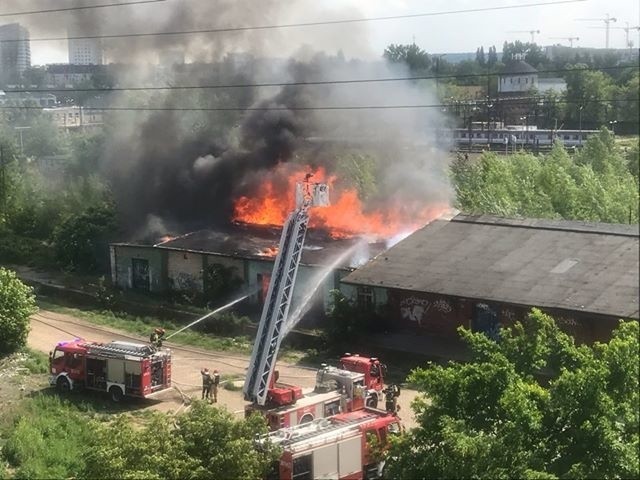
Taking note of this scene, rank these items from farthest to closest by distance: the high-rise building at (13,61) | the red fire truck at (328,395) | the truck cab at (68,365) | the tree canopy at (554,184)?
1. the high-rise building at (13,61)
2. the tree canopy at (554,184)
3. the truck cab at (68,365)
4. the red fire truck at (328,395)

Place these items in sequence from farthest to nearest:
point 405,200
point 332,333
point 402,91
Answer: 1. point 402,91
2. point 405,200
3. point 332,333

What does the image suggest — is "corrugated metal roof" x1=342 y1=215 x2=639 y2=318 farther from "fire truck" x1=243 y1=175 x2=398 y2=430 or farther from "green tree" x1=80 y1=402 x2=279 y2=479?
"green tree" x1=80 y1=402 x2=279 y2=479

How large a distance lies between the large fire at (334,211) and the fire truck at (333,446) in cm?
1313

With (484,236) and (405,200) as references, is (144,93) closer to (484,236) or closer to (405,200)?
(405,200)

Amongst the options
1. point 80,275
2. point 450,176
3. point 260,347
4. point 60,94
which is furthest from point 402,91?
point 60,94

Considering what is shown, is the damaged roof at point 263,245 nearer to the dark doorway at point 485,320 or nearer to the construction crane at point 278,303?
the dark doorway at point 485,320

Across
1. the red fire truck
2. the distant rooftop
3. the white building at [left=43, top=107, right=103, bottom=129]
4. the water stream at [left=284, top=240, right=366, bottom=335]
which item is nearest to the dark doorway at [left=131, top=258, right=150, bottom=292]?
the water stream at [left=284, top=240, right=366, bottom=335]

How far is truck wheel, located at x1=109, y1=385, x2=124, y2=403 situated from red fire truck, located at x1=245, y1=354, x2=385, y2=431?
3983 millimetres

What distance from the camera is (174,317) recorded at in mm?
27734

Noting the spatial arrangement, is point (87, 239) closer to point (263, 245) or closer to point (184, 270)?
point (184, 270)

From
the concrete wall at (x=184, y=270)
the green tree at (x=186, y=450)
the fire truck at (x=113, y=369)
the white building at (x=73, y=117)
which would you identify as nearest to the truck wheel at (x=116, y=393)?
the fire truck at (x=113, y=369)

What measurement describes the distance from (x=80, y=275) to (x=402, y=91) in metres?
13.1

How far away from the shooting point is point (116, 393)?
2031 cm

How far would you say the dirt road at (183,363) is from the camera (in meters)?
20.2
